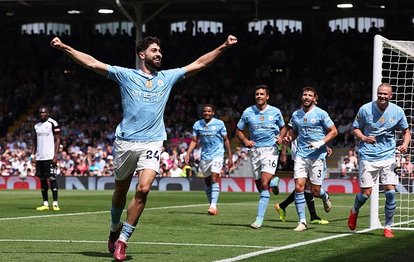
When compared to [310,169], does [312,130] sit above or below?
above

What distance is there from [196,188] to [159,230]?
809 inches

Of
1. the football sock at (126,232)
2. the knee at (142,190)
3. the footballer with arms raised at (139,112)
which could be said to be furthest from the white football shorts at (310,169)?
the football sock at (126,232)

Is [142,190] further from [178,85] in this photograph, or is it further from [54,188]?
[178,85]

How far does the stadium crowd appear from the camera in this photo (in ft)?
139

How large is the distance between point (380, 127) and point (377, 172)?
641 mm

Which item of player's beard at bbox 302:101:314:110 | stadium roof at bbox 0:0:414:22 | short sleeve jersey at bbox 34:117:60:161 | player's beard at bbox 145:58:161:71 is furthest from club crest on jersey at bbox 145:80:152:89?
stadium roof at bbox 0:0:414:22

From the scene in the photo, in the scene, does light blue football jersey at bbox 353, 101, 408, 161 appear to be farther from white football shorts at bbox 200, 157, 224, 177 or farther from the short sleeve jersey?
the short sleeve jersey

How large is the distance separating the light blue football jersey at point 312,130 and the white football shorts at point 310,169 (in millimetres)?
74

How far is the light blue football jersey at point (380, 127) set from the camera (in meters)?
14.1

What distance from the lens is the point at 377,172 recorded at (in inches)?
559

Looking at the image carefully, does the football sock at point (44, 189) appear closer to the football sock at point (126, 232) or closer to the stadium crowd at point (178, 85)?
the football sock at point (126, 232)

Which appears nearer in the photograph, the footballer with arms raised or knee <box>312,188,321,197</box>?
the footballer with arms raised

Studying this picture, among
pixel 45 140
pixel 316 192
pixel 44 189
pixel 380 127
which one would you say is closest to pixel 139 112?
pixel 380 127

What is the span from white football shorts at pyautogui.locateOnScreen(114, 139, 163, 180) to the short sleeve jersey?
33.0 feet
